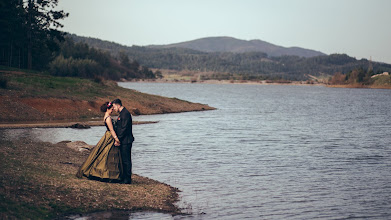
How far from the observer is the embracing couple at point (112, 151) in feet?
52.3

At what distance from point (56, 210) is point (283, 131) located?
33833 millimetres

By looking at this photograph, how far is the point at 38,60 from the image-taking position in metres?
77.3

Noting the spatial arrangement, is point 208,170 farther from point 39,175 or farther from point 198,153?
point 39,175

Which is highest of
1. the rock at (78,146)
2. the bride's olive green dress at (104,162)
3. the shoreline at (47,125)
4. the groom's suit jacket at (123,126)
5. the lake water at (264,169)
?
the groom's suit jacket at (123,126)

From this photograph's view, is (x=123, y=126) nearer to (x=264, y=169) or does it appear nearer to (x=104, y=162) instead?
(x=104, y=162)

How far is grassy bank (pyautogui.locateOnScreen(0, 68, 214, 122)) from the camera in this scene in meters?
39.5

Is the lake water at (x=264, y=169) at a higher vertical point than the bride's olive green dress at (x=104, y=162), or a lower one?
lower

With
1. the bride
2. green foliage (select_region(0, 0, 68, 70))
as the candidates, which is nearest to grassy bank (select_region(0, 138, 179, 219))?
the bride

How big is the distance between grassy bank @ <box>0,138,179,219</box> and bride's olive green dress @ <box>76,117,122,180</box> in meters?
0.34

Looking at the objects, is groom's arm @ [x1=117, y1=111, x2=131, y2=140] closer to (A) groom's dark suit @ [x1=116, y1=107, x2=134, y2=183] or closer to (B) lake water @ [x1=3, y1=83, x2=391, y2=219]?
(A) groom's dark suit @ [x1=116, y1=107, x2=134, y2=183]

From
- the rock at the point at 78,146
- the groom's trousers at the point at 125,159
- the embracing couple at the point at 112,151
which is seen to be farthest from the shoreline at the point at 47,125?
the groom's trousers at the point at 125,159

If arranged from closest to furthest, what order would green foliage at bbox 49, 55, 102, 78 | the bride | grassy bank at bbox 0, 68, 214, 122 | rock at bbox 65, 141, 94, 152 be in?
1. the bride
2. rock at bbox 65, 141, 94, 152
3. grassy bank at bbox 0, 68, 214, 122
4. green foliage at bbox 49, 55, 102, 78

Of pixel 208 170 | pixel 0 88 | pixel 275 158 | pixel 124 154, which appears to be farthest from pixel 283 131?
pixel 124 154

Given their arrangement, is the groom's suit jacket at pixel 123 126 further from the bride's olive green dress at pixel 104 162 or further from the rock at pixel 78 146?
the rock at pixel 78 146
